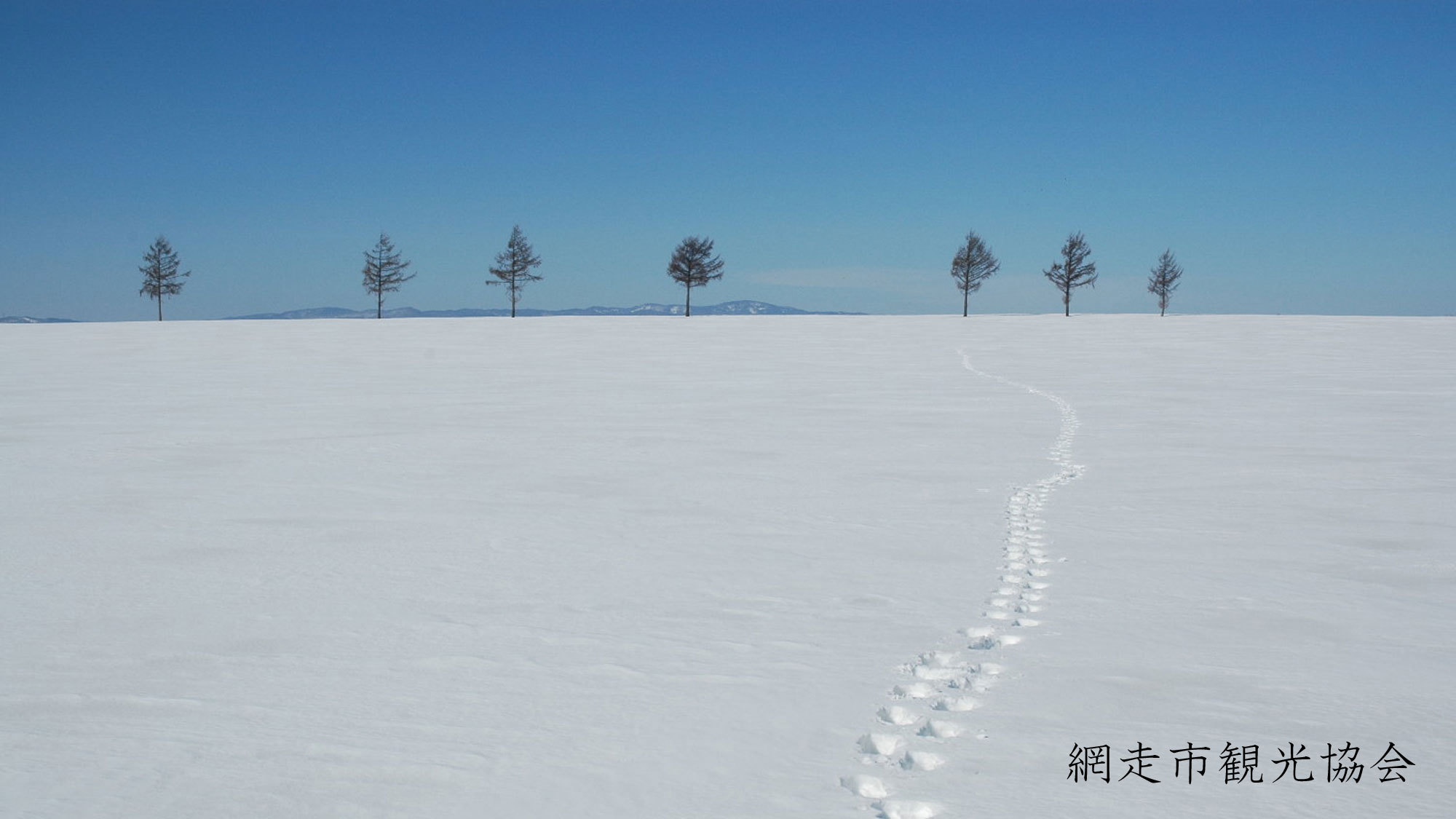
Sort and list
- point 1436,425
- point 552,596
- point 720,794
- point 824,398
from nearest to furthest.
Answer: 1. point 720,794
2. point 552,596
3. point 1436,425
4. point 824,398

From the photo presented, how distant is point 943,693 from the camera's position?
3562mm

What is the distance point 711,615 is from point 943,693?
4.31 ft

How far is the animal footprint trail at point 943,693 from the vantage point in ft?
9.43

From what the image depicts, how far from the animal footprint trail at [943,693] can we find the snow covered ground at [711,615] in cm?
2

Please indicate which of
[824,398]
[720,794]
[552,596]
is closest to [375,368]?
[824,398]

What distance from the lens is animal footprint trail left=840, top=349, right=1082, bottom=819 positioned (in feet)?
9.43

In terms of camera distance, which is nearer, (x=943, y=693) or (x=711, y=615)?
(x=943, y=693)

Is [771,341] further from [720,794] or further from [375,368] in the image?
[720,794]

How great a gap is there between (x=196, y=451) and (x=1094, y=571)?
827cm

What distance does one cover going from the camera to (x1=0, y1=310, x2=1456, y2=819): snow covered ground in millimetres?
2930

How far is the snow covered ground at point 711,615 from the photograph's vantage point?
9.61 ft

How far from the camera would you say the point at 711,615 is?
4531 millimetres

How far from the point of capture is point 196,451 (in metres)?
9.31

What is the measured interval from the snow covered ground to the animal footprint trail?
0.06ft
